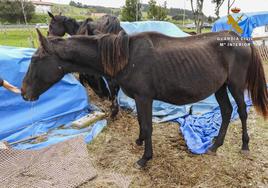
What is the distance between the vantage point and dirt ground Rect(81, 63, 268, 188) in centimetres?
292

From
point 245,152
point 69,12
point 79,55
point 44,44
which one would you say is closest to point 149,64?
point 79,55

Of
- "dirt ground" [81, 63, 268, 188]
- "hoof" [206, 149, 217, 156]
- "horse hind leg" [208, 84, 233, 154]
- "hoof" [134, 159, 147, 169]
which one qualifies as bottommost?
"dirt ground" [81, 63, 268, 188]

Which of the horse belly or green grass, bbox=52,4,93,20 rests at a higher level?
green grass, bbox=52,4,93,20

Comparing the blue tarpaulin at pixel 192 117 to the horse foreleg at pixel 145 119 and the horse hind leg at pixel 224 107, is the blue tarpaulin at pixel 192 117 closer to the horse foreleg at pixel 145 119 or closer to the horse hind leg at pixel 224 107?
the horse hind leg at pixel 224 107

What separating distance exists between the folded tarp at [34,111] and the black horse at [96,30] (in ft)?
1.75

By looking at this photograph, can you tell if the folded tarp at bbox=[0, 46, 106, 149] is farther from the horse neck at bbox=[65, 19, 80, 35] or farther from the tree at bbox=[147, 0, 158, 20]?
the tree at bbox=[147, 0, 158, 20]

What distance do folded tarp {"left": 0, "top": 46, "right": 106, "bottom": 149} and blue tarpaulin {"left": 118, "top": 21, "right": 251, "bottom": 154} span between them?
1.17 metres

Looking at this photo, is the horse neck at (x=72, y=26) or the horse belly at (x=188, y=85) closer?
the horse belly at (x=188, y=85)

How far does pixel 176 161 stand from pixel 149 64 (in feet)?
4.50

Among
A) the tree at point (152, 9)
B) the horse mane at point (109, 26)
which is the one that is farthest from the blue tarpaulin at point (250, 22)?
the tree at point (152, 9)

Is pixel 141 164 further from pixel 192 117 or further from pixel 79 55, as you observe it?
pixel 192 117

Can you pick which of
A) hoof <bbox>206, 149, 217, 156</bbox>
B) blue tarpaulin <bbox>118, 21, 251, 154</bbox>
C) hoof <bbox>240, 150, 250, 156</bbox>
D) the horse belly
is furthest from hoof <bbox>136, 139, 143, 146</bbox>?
hoof <bbox>240, 150, 250, 156</bbox>

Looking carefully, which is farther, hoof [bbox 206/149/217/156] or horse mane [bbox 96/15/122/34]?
horse mane [bbox 96/15/122/34]

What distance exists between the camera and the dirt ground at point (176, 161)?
2.92 meters
